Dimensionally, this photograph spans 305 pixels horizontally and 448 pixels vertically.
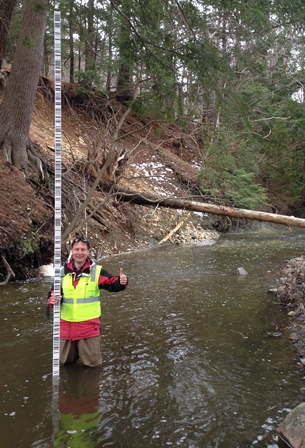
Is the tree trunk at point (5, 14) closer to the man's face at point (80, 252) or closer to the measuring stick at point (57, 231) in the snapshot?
the measuring stick at point (57, 231)

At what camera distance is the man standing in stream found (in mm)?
4793

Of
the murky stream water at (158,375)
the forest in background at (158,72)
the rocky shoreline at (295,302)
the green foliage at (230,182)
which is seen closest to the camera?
the murky stream water at (158,375)

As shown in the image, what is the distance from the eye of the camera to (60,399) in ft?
13.7

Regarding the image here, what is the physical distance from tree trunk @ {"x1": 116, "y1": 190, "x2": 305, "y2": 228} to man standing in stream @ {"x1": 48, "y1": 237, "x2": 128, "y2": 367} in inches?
210

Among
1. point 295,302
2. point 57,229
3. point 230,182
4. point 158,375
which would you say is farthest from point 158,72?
point 230,182

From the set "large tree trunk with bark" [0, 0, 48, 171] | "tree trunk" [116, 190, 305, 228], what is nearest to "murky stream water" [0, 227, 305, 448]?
"tree trunk" [116, 190, 305, 228]

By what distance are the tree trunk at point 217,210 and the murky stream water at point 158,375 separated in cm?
253

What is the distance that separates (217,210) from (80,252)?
679 centimetres

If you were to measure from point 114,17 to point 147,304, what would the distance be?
4.65 m

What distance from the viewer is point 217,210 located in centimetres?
1108

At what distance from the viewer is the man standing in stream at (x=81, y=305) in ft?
15.7

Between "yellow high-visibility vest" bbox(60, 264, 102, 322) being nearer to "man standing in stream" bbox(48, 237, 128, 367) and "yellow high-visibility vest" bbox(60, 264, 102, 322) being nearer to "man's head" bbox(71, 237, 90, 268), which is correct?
"man standing in stream" bbox(48, 237, 128, 367)

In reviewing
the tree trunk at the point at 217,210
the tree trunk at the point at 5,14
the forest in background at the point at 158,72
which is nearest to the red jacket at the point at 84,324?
the forest in background at the point at 158,72

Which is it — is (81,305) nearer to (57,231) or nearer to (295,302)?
(57,231)
